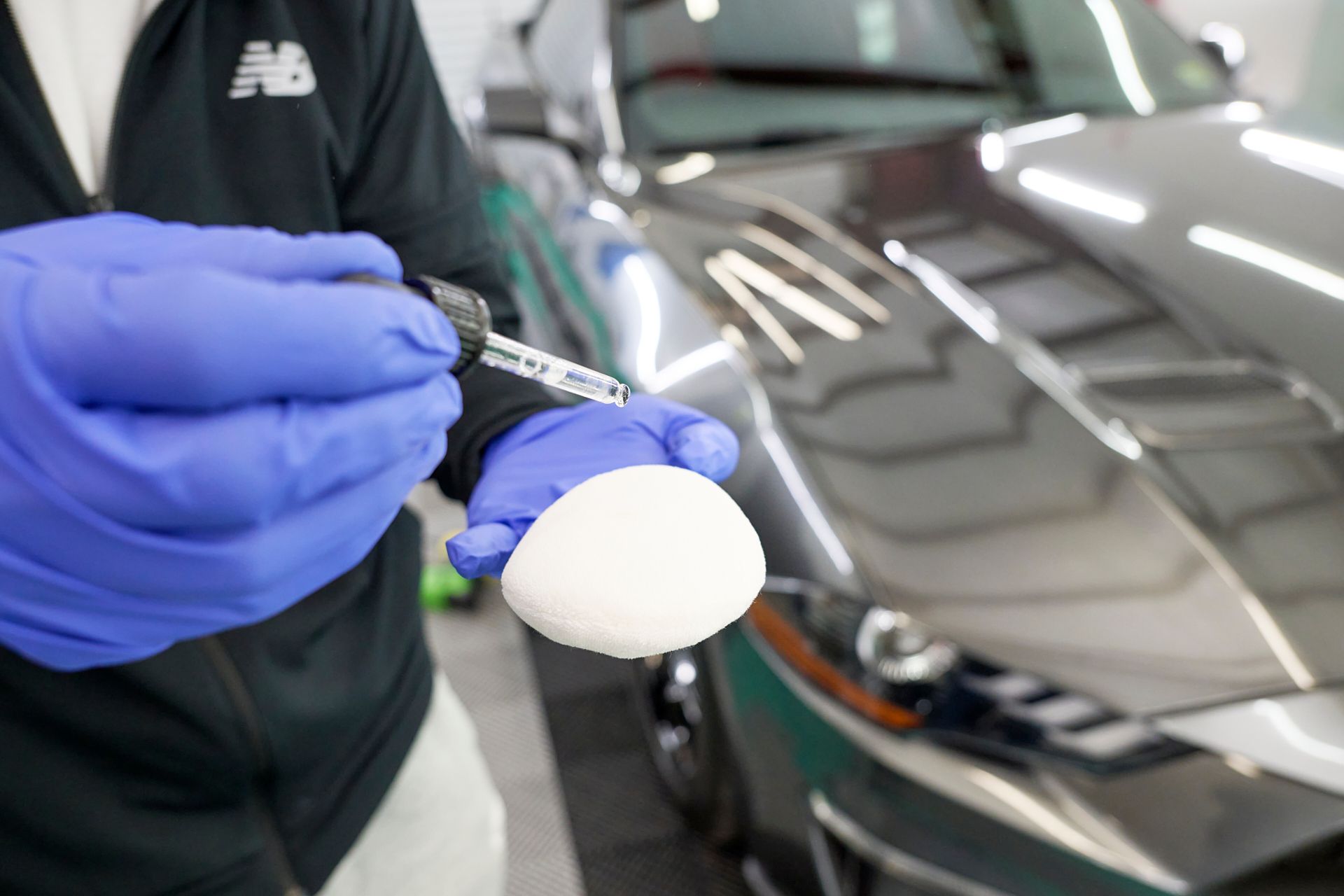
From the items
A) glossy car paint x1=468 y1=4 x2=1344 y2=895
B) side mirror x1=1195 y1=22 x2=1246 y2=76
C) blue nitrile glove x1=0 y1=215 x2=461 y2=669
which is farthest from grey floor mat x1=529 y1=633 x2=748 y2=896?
side mirror x1=1195 y1=22 x2=1246 y2=76

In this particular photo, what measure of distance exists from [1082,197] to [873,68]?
50 centimetres

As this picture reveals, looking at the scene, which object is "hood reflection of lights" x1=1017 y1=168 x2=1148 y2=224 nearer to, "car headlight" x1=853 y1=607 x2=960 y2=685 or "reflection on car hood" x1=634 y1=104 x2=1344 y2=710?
"reflection on car hood" x1=634 y1=104 x2=1344 y2=710

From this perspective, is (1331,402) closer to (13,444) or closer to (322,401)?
(322,401)

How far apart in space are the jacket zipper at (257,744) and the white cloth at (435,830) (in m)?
0.07

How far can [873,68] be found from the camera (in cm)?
175

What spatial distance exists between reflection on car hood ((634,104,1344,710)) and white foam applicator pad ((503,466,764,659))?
0.40 meters

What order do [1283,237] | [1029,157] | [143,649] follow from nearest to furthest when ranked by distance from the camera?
[143,649], [1283,237], [1029,157]

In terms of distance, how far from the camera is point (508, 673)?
6.48 ft

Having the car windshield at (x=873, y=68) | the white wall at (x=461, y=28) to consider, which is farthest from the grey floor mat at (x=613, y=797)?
the white wall at (x=461, y=28)

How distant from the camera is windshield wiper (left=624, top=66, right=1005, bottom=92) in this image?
1.67m

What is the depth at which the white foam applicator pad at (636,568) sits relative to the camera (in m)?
0.57

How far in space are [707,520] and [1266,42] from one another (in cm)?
442

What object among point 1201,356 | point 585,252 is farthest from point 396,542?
point 1201,356

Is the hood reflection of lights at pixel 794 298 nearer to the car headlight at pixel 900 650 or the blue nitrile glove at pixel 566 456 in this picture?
the car headlight at pixel 900 650
